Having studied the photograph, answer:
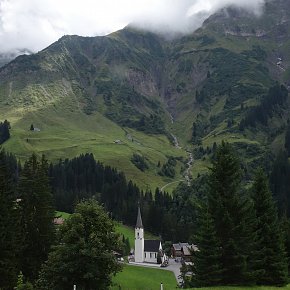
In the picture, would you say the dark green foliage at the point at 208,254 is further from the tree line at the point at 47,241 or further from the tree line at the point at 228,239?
the tree line at the point at 47,241

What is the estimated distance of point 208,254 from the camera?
136 feet

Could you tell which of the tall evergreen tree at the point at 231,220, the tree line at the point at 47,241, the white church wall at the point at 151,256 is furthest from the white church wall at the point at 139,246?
the tall evergreen tree at the point at 231,220

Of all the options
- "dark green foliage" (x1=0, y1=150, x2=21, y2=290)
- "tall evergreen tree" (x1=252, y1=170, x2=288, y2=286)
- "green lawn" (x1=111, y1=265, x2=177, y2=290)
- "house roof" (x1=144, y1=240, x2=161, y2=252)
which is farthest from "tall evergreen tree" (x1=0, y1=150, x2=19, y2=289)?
"house roof" (x1=144, y1=240, x2=161, y2=252)

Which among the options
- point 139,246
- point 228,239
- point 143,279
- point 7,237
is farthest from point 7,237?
point 139,246

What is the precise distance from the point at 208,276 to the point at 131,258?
108801 millimetres

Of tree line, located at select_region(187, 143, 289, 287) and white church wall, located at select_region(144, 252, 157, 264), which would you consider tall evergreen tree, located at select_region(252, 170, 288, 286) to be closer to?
tree line, located at select_region(187, 143, 289, 287)

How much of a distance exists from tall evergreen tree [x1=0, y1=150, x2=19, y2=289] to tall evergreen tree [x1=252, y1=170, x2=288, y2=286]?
27.4 meters

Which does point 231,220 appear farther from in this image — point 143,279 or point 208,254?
point 143,279

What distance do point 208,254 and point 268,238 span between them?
8.80 m

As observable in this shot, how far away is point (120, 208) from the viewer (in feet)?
619

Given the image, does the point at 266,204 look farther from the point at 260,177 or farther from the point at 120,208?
the point at 120,208

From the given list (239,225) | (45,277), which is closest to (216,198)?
(239,225)

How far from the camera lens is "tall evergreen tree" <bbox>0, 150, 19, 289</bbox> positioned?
48.3 meters

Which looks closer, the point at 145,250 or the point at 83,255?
the point at 83,255
